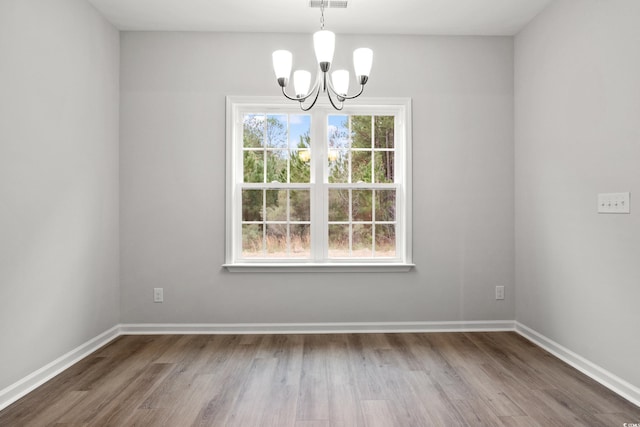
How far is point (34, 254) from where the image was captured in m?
2.51

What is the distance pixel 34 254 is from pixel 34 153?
2.11 feet

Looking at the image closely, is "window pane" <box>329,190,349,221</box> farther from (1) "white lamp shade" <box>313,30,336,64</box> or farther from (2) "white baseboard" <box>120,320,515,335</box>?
(1) "white lamp shade" <box>313,30,336,64</box>

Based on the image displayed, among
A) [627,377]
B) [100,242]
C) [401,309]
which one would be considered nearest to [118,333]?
[100,242]

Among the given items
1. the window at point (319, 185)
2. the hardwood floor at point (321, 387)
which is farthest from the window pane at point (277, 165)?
the hardwood floor at point (321, 387)

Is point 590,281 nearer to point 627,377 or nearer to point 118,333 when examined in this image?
point 627,377

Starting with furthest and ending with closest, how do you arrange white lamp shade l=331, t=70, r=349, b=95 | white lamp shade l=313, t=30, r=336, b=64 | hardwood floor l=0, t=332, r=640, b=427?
white lamp shade l=331, t=70, r=349, b=95, white lamp shade l=313, t=30, r=336, b=64, hardwood floor l=0, t=332, r=640, b=427

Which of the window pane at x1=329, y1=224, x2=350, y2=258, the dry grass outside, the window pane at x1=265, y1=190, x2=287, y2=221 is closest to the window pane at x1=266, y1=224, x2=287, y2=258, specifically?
the dry grass outside

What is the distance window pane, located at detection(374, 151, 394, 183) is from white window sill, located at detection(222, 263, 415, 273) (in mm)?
807

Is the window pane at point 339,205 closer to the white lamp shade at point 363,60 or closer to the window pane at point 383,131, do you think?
the window pane at point 383,131

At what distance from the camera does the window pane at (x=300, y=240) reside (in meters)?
3.67

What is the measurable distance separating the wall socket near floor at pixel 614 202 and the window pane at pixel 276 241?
2435mm

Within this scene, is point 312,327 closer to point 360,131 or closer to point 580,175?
point 360,131

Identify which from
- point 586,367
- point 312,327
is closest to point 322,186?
point 312,327

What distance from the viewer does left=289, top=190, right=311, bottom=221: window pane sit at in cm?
367
